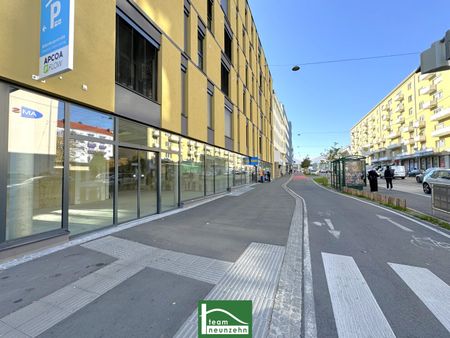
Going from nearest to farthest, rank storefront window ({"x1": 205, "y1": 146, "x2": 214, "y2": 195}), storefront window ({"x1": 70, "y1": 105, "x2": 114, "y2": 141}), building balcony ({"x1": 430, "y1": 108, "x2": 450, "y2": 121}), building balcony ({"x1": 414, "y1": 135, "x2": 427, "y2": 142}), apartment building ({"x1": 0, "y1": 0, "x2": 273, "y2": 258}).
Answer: apartment building ({"x1": 0, "y1": 0, "x2": 273, "y2": 258}) → storefront window ({"x1": 70, "y1": 105, "x2": 114, "y2": 141}) → storefront window ({"x1": 205, "y1": 146, "x2": 214, "y2": 195}) → building balcony ({"x1": 430, "y1": 108, "x2": 450, "y2": 121}) → building balcony ({"x1": 414, "y1": 135, "x2": 427, "y2": 142})

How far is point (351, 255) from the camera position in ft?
15.4

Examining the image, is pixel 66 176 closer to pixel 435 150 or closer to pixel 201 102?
pixel 201 102

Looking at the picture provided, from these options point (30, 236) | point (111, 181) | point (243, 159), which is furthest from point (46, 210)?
point (243, 159)

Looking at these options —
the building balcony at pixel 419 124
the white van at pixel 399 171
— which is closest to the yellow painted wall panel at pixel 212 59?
the white van at pixel 399 171

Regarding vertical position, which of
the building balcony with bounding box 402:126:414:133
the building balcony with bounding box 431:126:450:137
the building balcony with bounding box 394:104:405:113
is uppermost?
the building balcony with bounding box 394:104:405:113

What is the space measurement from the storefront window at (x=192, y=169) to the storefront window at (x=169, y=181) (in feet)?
2.10

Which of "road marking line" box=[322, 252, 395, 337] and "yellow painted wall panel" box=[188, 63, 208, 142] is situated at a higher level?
"yellow painted wall panel" box=[188, 63, 208, 142]

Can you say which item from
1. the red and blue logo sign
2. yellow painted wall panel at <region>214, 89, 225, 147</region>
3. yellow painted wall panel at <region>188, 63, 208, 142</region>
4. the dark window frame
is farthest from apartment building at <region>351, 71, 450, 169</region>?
the red and blue logo sign

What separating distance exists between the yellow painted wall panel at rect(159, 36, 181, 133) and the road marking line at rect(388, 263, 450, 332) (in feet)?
28.4

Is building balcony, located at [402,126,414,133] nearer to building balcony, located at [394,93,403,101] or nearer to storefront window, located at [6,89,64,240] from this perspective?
building balcony, located at [394,93,403,101]

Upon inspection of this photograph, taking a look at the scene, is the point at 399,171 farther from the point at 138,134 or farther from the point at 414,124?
the point at 138,134

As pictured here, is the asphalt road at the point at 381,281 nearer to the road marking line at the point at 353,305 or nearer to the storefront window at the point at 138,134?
the road marking line at the point at 353,305

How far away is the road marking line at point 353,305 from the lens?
8.09 ft

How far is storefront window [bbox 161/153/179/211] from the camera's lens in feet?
31.8
